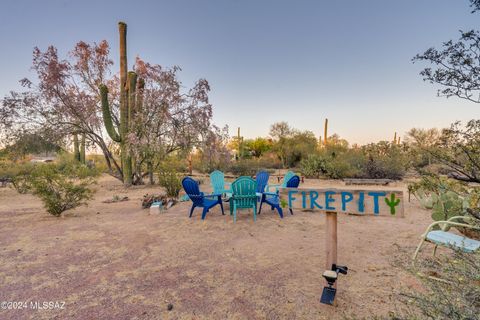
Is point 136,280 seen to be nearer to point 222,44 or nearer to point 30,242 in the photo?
point 30,242

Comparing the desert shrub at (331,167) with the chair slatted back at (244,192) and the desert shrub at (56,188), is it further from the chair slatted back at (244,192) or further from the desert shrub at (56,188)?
the desert shrub at (56,188)

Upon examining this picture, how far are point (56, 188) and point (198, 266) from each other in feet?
14.0

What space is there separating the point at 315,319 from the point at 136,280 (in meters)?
1.83

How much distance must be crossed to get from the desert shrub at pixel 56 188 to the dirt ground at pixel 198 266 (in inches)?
13.9

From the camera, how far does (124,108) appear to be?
10.5 meters

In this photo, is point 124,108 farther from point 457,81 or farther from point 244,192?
point 457,81

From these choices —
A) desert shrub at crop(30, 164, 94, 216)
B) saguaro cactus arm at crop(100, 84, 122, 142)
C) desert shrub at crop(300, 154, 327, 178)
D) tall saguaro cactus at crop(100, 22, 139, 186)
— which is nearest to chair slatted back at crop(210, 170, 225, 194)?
desert shrub at crop(30, 164, 94, 216)

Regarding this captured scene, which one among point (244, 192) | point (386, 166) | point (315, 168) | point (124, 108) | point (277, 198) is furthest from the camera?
point (315, 168)

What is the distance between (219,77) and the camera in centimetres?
1491

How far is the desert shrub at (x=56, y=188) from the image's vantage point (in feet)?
16.8

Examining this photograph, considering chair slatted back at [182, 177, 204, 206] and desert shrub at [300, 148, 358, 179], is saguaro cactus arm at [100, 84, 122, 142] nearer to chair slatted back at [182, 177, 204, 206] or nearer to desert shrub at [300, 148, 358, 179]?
chair slatted back at [182, 177, 204, 206]

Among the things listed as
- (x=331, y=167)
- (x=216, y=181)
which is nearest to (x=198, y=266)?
(x=216, y=181)

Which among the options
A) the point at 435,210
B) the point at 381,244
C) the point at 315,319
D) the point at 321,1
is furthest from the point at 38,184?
the point at 321,1

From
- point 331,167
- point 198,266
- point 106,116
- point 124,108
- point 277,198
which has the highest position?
point 124,108
